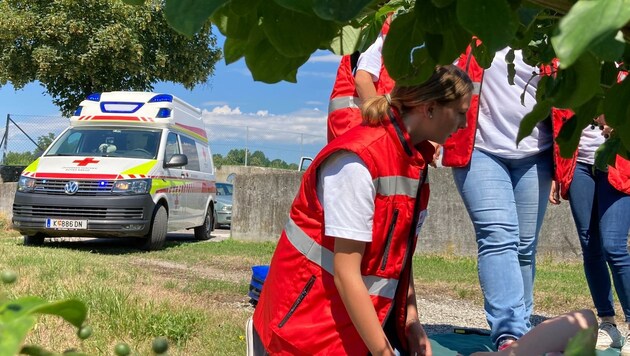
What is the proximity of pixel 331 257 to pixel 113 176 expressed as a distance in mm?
8081

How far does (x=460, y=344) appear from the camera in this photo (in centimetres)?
409

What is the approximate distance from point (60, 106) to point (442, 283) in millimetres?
17952

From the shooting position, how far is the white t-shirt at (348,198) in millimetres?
2240

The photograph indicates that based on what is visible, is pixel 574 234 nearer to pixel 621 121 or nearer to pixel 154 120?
pixel 154 120

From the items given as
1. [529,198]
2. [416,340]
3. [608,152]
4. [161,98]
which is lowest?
[416,340]

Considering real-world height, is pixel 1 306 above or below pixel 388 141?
below

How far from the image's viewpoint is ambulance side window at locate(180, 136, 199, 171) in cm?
1203

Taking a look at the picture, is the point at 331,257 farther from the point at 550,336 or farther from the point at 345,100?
the point at 345,100

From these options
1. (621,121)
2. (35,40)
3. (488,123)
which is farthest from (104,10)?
(621,121)

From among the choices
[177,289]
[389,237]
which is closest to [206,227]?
[177,289]

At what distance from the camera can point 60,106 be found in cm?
2262

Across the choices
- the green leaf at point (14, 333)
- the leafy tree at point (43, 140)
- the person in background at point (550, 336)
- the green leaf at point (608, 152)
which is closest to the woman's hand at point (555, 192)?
the person in background at point (550, 336)

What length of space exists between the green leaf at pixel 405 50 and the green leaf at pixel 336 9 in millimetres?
394

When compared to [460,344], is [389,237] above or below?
above
